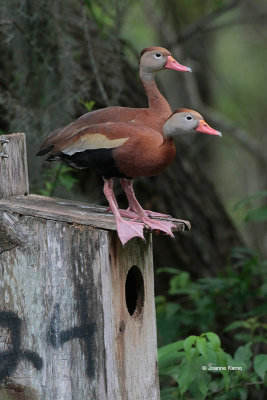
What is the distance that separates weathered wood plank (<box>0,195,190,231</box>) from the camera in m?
3.14

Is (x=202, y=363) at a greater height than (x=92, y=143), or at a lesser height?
lesser

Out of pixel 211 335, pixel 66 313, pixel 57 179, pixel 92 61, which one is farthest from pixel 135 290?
pixel 92 61

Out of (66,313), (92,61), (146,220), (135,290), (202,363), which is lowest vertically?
(202,363)

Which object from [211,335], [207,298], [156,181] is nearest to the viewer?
[211,335]

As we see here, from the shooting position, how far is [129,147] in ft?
10.1

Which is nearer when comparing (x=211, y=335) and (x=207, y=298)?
(x=211, y=335)

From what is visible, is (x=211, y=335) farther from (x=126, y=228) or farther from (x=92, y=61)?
(x=92, y=61)

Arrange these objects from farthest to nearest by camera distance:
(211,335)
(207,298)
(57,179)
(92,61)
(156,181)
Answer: (156,181) < (207,298) < (92,61) < (57,179) < (211,335)

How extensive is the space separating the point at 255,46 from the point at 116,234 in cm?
1044

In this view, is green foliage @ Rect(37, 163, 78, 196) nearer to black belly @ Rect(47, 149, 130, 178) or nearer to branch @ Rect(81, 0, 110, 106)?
branch @ Rect(81, 0, 110, 106)

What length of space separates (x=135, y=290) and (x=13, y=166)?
2.86ft

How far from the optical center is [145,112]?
3279 mm

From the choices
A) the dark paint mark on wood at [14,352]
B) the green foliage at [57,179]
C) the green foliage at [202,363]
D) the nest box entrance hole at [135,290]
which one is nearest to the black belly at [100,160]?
the nest box entrance hole at [135,290]

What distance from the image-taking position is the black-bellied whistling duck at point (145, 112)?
10.6 feet
